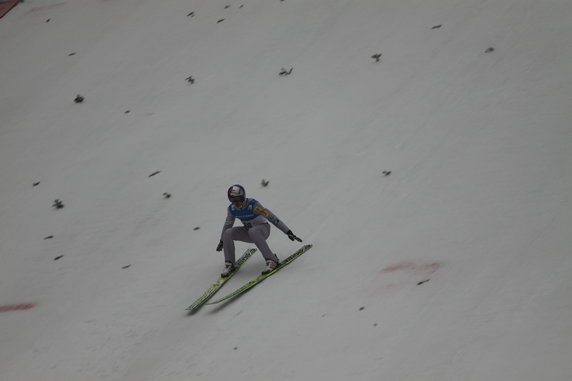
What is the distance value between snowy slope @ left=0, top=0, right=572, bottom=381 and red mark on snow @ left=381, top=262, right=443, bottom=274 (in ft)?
0.19

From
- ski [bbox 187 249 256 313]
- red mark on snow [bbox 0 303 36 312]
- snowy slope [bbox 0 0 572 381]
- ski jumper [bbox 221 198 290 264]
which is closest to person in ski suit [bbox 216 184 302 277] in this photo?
ski jumper [bbox 221 198 290 264]

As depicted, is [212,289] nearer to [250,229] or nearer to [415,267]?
[250,229]

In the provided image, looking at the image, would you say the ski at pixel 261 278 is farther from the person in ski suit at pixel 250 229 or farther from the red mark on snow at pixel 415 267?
the red mark on snow at pixel 415 267

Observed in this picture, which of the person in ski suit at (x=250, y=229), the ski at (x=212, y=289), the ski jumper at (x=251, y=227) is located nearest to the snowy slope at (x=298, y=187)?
the ski at (x=212, y=289)

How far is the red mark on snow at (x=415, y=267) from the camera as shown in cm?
1059

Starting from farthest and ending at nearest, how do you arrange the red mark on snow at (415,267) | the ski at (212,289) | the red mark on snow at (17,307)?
1. the red mark on snow at (17,307)
2. the ski at (212,289)
3. the red mark on snow at (415,267)

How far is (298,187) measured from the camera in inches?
541

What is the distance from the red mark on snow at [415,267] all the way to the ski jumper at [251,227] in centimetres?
Answer: 167

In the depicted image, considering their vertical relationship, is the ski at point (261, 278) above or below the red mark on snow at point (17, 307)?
below

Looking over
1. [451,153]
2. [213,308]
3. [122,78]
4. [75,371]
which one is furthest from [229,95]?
[75,371]

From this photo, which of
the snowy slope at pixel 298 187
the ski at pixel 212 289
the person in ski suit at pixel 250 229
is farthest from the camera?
the person in ski suit at pixel 250 229

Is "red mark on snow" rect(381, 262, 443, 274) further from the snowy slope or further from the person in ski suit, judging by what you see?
the person in ski suit

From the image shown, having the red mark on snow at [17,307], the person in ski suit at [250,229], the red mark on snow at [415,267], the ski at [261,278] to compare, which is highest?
the person in ski suit at [250,229]

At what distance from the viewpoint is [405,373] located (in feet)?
28.1
